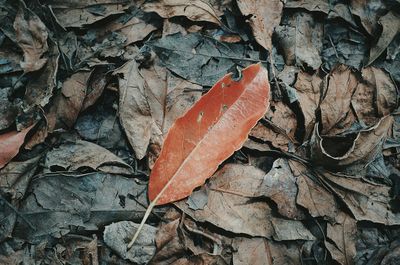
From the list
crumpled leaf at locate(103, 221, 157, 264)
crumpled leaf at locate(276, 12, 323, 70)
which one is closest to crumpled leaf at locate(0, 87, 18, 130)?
crumpled leaf at locate(103, 221, 157, 264)

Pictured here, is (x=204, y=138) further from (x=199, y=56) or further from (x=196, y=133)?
(x=199, y=56)

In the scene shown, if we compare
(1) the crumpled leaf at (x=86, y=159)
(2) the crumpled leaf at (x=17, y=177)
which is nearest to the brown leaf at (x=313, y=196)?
(1) the crumpled leaf at (x=86, y=159)

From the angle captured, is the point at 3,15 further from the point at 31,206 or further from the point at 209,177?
the point at 209,177

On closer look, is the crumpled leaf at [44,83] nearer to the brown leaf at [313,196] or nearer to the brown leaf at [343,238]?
the brown leaf at [313,196]

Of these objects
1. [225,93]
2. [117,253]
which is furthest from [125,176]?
[225,93]

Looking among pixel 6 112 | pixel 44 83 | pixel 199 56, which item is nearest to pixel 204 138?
pixel 199 56

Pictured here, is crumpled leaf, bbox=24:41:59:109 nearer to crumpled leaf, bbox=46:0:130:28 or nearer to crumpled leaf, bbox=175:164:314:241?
crumpled leaf, bbox=46:0:130:28
